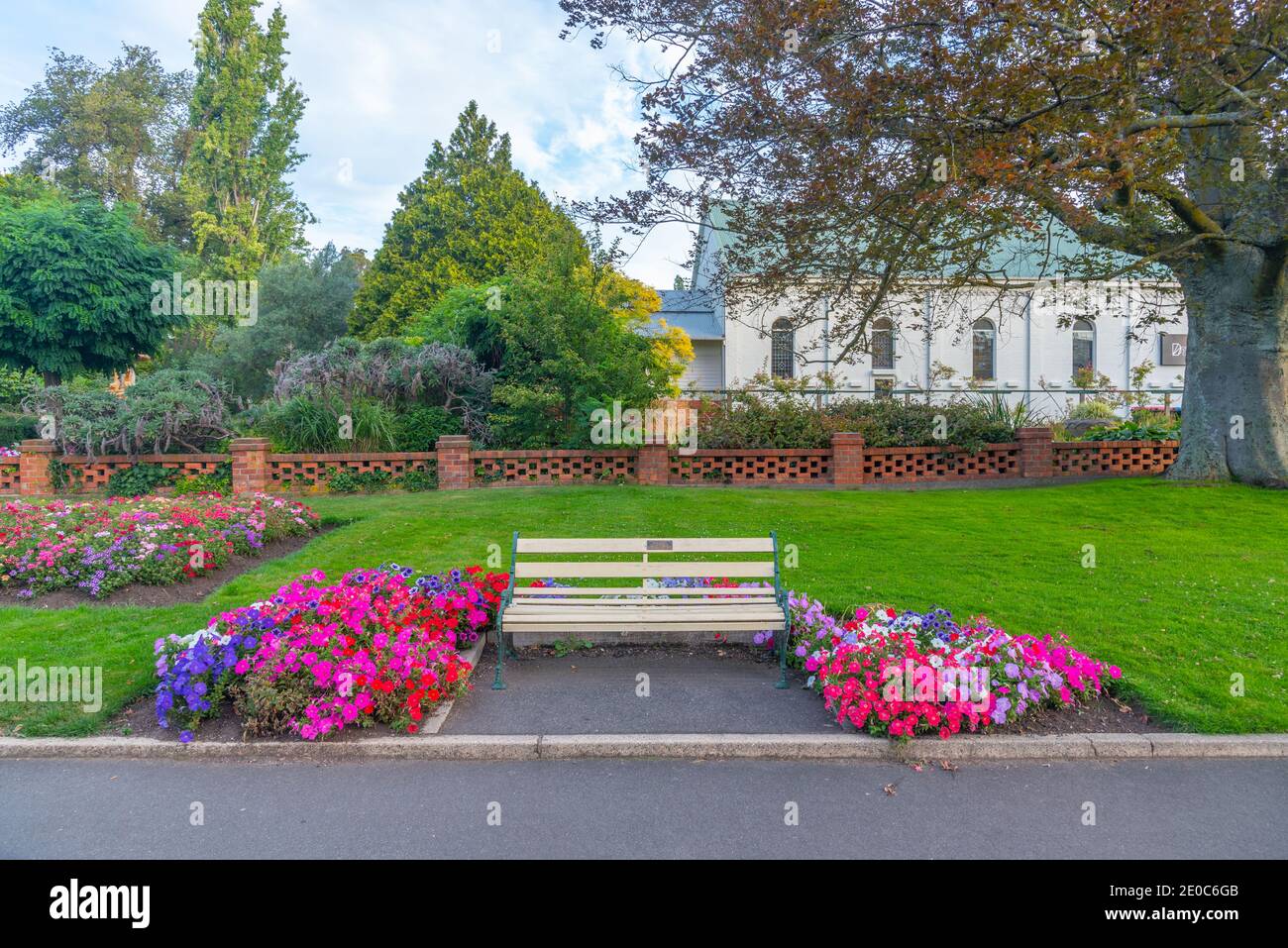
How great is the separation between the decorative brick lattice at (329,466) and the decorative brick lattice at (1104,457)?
40.9 ft

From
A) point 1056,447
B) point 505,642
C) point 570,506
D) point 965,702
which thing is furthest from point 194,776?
point 1056,447

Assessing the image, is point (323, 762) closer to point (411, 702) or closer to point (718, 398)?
point (411, 702)

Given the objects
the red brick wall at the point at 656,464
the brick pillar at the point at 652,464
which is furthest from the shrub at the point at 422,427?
the brick pillar at the point at 652,464

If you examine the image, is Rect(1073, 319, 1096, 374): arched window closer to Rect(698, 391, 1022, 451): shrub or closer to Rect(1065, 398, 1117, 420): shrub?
→ Rect(1065, 398, 1117, 420): shrub

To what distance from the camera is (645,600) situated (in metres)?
6.05

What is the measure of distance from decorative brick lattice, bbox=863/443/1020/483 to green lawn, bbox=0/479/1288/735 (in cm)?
157

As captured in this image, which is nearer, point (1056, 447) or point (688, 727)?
point (688, 727)

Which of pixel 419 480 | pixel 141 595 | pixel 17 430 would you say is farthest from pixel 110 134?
pixel 141 595

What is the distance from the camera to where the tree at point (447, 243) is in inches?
1164

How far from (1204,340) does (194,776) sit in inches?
637

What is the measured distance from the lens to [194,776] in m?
4.09

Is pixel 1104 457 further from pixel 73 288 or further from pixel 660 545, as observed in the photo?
pixel 73 288

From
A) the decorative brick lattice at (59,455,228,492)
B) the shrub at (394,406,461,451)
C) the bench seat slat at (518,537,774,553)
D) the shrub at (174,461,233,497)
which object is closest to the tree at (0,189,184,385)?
the decorative brick lattice at (59,455,228,492)

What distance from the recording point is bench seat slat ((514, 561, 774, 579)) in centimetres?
611
